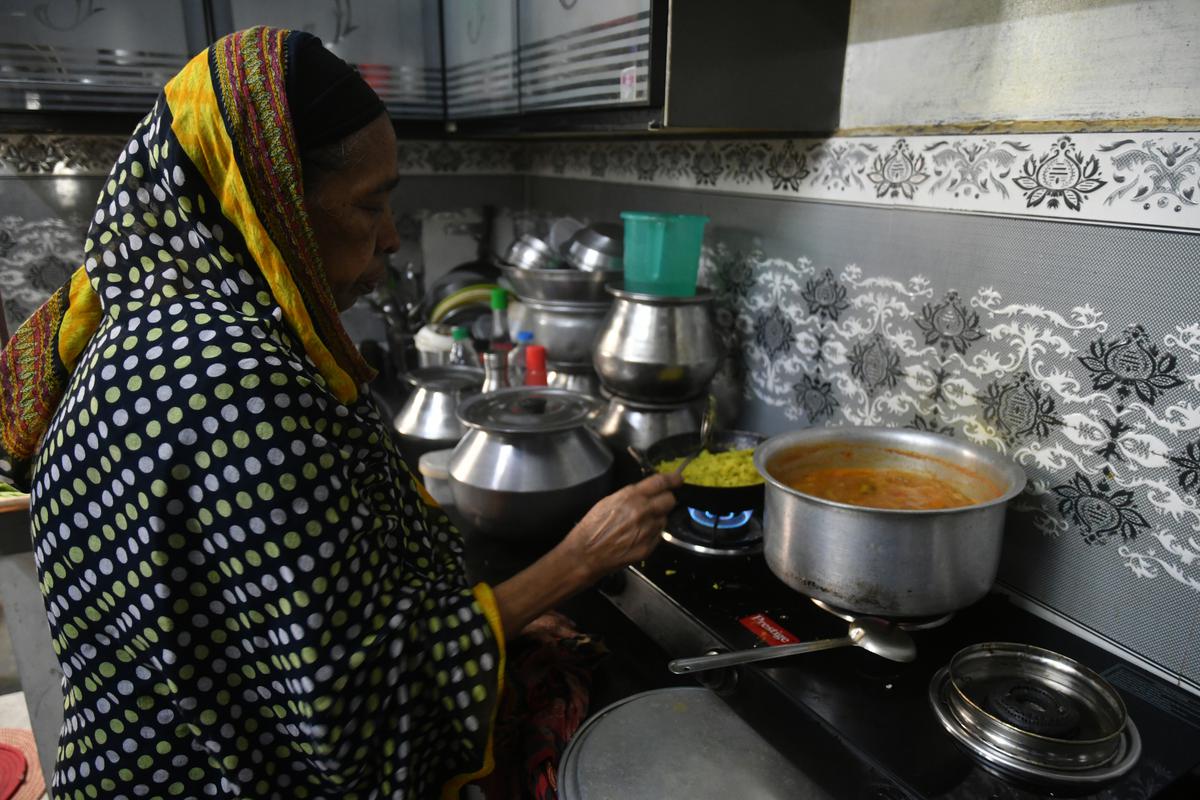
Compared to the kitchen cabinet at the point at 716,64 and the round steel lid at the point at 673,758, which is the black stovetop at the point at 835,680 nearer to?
the round steel lid at the point at 673,758

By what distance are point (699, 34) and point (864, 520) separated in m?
0.80

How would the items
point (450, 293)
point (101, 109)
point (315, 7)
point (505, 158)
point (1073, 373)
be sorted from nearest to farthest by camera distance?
point (1073, 373), point (101, 109), point (315, 7), point (450, 293), point (505, 158)

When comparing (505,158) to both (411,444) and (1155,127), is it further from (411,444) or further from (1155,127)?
(1155,127)

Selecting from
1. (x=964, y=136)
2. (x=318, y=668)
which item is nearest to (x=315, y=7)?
(x=964, y=136)

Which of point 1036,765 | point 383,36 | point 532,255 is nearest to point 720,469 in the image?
point 1036,765

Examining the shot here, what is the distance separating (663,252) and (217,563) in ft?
3.42

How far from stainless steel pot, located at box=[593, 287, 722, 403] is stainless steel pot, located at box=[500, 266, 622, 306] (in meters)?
0.21

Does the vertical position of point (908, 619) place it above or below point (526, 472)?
below

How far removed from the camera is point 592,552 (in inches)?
A: 37.5

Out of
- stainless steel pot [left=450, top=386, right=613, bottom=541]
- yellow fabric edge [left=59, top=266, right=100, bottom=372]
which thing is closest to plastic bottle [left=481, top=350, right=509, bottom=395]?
stainless steel pot [left=450, top=386, right=613, bottom=541]

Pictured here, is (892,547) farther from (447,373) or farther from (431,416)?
(447,373)

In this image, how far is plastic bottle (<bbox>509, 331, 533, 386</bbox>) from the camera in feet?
5.45

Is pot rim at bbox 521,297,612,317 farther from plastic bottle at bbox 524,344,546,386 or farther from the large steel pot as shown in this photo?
the large steel pot

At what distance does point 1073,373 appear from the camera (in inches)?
38.1
